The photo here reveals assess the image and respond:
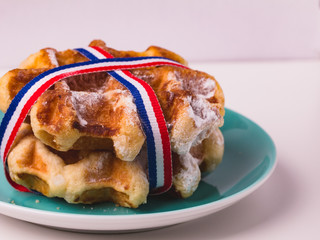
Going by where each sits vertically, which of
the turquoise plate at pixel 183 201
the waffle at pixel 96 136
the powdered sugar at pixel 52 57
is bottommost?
the turquoise plate at pixel 183 201

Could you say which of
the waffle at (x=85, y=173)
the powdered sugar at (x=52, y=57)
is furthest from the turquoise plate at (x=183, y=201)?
the powdered sugar at (x=52, y=57)

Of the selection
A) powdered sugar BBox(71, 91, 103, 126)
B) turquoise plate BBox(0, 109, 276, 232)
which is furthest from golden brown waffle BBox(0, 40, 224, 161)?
turquoise plate BBox(0, 109, 276, 232)

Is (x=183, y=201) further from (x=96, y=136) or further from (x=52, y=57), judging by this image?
(x=52, y=57)

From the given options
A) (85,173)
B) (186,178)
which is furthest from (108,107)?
(186,178)

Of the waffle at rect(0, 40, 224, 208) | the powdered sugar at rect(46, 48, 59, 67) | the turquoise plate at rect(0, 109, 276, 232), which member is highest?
the powdered sugar at rect(46, 48, 59, 67)

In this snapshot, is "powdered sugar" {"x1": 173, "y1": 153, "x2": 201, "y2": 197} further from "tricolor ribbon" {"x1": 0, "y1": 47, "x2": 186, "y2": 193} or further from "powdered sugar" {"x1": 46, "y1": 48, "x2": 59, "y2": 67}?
"powdered sugar" {"x1": 46, "y1": 48, "x2": 59, "y2": 67}

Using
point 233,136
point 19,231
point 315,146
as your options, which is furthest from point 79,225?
point 315,146

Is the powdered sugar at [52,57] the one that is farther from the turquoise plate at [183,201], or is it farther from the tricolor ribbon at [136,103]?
the turquoise plate at [183,201]
